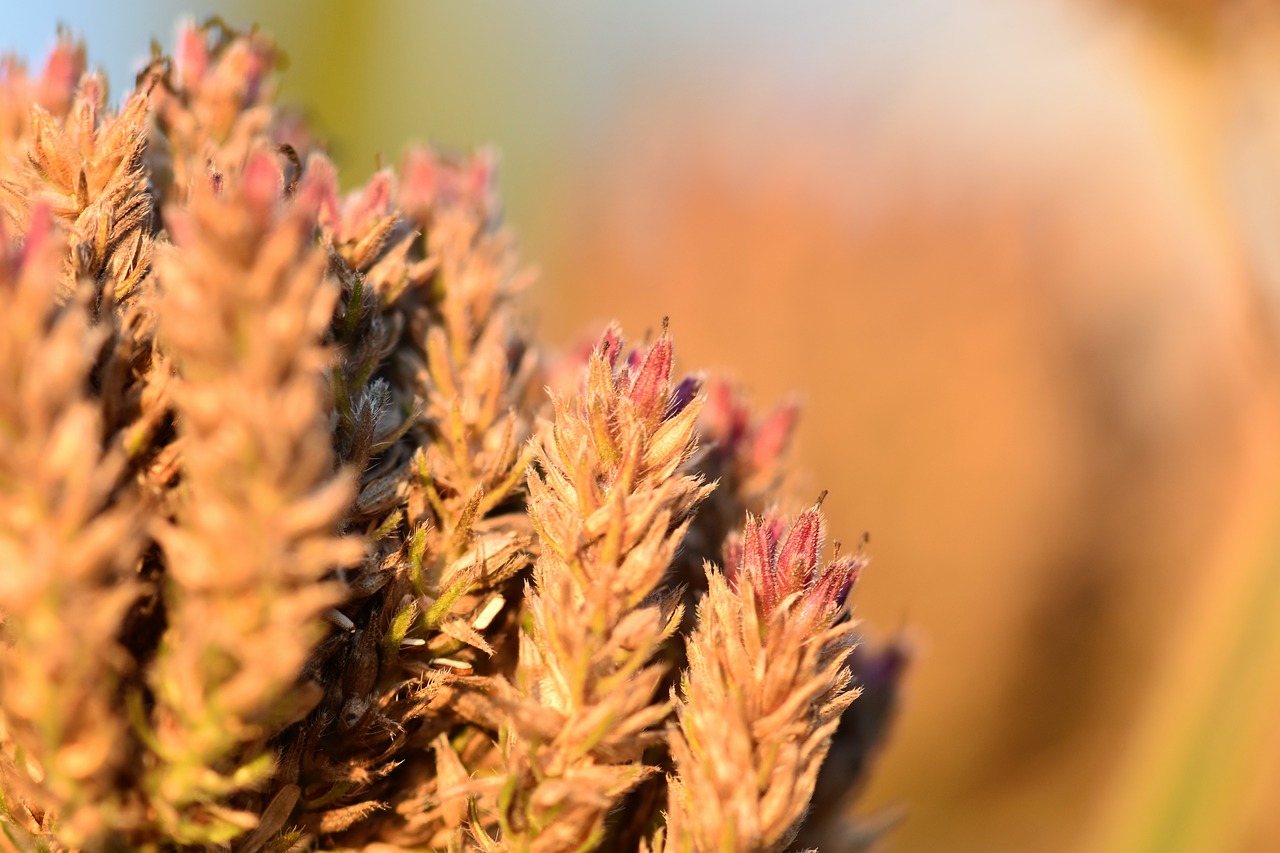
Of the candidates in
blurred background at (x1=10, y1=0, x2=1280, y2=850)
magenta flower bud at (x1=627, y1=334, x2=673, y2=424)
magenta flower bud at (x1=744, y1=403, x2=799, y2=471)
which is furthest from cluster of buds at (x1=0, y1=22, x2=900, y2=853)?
blurred background at (x1=10, y1=0, x2=1280, y2=850)

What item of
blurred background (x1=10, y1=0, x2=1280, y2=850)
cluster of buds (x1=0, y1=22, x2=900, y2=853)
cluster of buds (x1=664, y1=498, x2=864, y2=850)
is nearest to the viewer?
cluster of buds (x1=0, y1=22, x2=900, y2=853)

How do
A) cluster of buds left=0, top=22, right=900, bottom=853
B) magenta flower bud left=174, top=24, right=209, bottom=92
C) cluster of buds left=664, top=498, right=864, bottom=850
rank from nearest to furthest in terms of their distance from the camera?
cluster of buds left=0, top=22, right=900, bottom=853 → cluster of buds left=664, top=498, right=864, bottom=850 → magenta flower bud left=174, top=24, right=209, bottom=92

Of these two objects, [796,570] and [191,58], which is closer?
[796,570]

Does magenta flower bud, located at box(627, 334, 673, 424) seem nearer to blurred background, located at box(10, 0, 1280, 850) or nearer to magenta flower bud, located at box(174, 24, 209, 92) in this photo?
magenta flower bud, located at box(174, 24, 209, 92)

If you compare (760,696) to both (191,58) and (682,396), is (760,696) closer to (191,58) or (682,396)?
(682,396)

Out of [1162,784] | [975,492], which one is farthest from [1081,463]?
[1162,784]

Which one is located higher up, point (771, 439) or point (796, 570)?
point (771, 439)

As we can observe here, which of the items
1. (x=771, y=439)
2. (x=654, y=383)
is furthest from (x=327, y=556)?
(x=771, y=439)

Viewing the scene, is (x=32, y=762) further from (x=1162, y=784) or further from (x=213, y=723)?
(x=1162, y=784)

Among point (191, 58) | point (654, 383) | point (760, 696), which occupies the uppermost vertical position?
point (191, 58)
